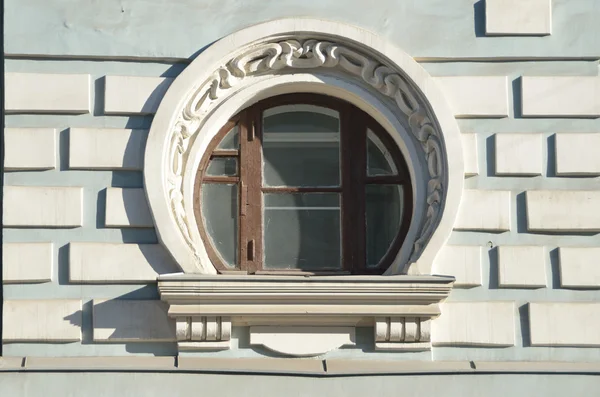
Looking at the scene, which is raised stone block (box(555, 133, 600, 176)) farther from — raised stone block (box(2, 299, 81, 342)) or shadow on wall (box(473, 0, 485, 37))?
raised stone block (box(2, 299, 81, 342))

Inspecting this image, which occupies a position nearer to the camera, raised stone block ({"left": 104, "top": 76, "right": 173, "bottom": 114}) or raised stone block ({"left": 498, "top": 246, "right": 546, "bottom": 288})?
raised stone block ({"left": 498, "top": 246, "right": 546, "bottom": 288})

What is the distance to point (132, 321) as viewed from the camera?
10.4m

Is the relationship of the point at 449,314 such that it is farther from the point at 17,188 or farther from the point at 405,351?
the point at 17,188

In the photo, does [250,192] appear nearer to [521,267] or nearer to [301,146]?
[301,146]

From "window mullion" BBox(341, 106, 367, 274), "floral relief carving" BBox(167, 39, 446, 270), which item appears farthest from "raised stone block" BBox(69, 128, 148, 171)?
"window mullion" BBox(341, 106, 367, 274)

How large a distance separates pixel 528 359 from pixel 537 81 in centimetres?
198

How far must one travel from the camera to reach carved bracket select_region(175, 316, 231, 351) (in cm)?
1030

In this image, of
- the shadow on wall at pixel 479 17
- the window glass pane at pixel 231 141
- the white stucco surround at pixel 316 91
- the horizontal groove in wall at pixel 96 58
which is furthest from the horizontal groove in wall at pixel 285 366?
the shadow on wall at pixel 479 17

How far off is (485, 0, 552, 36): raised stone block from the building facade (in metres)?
0.02

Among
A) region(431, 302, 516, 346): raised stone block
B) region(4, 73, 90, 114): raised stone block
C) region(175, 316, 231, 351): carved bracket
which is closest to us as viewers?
region(175, 316, 231, 351): carved bracket

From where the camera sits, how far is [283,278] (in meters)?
10.2

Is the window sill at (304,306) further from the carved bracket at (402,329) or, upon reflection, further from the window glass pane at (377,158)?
the window glass pane at (377,158)

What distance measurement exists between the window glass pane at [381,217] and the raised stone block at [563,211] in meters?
0.96

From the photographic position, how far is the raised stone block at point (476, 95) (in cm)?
1078
